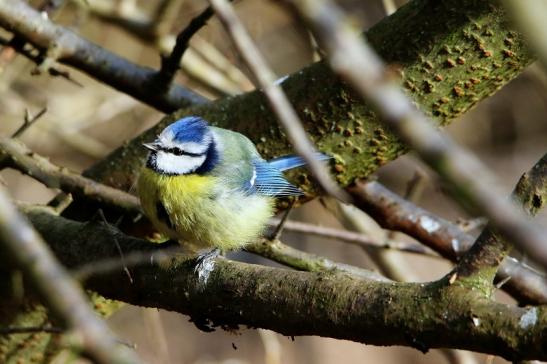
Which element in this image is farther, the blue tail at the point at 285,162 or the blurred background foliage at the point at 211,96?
the blurred background foliage at the point at 211,96

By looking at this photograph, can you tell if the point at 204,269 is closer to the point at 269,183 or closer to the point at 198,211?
the point at 198,211

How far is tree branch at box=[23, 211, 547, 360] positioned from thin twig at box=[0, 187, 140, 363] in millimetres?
877

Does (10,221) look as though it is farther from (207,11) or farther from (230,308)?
(207,11)

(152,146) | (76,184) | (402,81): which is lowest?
(76,184)

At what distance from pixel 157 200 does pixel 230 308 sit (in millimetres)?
819

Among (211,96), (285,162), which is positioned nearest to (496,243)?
(285,162)

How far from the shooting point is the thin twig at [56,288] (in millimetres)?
685

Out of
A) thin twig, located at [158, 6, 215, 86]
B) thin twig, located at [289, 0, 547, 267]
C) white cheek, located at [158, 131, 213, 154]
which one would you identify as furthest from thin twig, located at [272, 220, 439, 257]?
thin twig, located at [289, 0, 547, 267]

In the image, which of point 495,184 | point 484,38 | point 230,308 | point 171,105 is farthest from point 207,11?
point 495,184

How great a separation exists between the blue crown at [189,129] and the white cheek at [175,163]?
7 centimetres

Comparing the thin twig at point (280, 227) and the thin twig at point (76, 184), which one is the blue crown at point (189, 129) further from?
the thin twig at point (280, 227)

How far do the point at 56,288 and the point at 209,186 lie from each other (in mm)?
2010

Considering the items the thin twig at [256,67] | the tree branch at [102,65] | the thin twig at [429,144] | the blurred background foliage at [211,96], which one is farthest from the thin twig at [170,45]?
the thin twig at [429,144]

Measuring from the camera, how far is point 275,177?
8.96 feet
